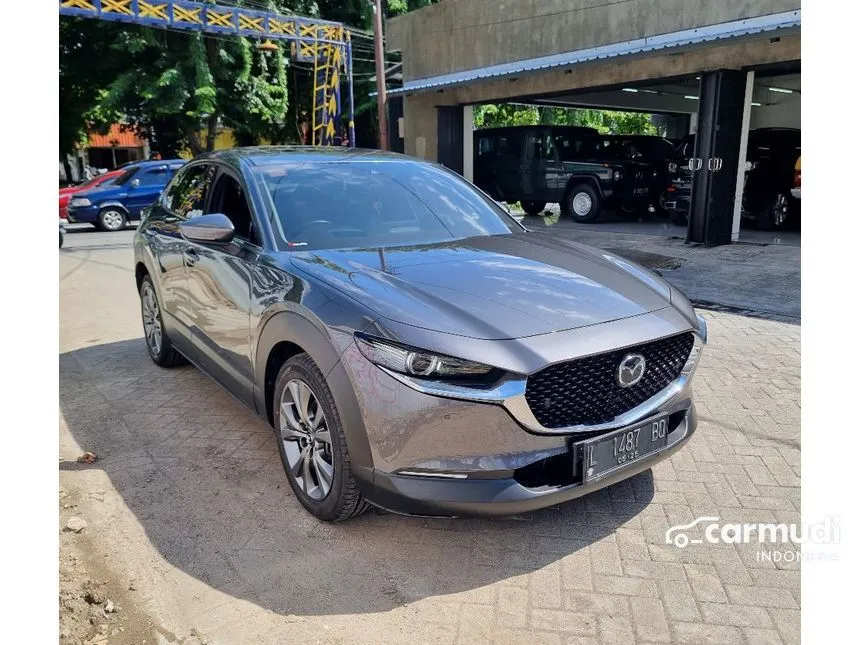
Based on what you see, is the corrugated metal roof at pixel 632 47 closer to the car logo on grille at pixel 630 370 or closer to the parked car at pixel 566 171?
the parked car at pixel 566 171

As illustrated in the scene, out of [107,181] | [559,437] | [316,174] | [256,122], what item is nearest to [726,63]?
[316,174]

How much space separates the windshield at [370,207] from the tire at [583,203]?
10162mm

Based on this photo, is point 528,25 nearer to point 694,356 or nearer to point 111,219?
point 111,219

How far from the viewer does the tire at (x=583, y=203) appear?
13766 mm

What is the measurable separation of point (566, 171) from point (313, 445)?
1243cm

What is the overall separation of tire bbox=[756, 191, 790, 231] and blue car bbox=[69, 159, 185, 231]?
12911mm

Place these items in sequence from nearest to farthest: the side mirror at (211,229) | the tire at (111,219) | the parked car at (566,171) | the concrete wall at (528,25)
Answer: the side mirror at (211,229)
the concrete wall at (528,25)
the parked car at (566,171)
the tire at (111,219)

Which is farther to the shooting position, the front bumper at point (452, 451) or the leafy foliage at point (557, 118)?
the leafy foliage at point (557, 118)

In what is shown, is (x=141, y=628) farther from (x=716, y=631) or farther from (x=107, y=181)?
(x=107, y=181)

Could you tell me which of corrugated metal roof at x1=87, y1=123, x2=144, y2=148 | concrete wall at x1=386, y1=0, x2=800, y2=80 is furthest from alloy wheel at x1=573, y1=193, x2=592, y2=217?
corrugated metal roof at x1=87, y1=123, x2=144, y2=148

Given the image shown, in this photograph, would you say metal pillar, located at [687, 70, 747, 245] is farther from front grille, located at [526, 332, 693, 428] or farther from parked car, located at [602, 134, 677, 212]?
front grille, located at [526, 332, 693, 428]

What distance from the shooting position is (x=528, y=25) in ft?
43.6

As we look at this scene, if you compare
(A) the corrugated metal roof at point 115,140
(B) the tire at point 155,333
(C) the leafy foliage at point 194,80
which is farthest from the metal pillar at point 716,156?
(A) the corrugated metal roof at point 115,140

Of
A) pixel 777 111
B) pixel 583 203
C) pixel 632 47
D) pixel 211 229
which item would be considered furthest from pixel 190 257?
pixel 777 111
